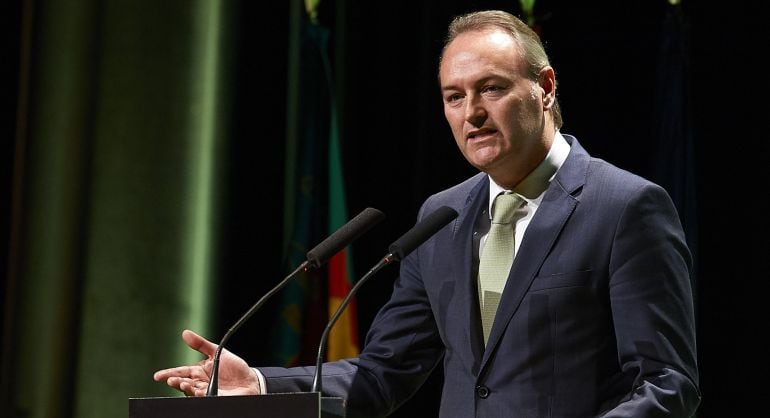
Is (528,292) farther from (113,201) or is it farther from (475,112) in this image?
(113,201)

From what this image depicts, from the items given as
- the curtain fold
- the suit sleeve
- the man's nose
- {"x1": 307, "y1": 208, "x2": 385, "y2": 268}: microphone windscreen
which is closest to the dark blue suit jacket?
the suit sleeve

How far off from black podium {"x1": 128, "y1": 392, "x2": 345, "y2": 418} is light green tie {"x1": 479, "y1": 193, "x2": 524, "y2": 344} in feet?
2.33

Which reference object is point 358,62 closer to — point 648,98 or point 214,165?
point 214,165

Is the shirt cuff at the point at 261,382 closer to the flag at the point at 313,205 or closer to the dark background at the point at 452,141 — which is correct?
the dark background at the point at 452,141

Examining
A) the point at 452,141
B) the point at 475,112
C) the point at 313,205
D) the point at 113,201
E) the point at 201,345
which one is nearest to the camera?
the point at 201,345

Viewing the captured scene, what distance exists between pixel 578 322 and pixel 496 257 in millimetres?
275

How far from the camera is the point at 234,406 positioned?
1601 mm

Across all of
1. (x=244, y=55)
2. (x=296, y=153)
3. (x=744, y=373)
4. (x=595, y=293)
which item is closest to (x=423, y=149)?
(x=296, y=153)

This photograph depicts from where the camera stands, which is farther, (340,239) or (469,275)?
(469,275)

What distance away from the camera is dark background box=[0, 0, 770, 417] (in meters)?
3.73

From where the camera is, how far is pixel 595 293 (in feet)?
6.89

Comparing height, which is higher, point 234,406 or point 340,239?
point 340,239

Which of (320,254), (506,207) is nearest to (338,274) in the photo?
(506,207)

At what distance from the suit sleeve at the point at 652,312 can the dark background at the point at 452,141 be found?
1.71 metres
